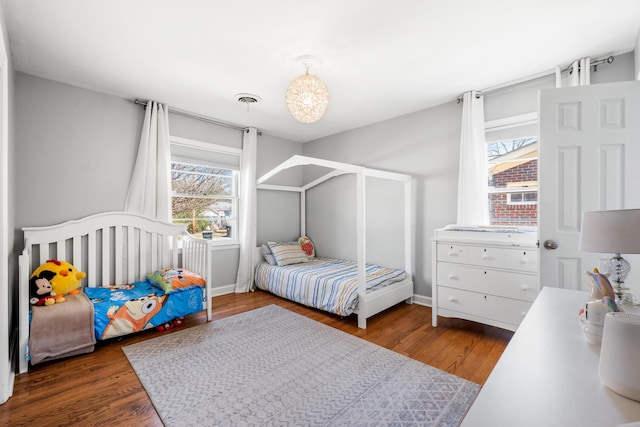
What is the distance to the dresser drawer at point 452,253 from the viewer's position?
2607 millimetres

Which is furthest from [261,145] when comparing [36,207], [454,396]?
[454,396]

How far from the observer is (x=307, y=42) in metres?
2.12

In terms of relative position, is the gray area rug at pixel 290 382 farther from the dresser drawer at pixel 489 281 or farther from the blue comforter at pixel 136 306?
the dresser drawer at pixel 489 281

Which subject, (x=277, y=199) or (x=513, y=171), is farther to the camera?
(x=277, y=199)

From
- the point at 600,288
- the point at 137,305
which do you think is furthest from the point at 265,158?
the point at 600,288

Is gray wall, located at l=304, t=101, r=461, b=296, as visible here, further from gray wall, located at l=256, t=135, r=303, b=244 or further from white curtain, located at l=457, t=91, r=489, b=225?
gray wall, located at l=256, t=135, r=303, b=244

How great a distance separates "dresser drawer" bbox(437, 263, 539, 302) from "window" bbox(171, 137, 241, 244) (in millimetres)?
2738

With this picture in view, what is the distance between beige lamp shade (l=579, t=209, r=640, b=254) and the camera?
96 cm

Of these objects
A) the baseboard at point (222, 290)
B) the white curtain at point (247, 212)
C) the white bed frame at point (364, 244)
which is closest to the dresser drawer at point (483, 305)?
the white bed frame at point (364, 244)

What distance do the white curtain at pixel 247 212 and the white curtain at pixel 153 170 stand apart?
952 mm

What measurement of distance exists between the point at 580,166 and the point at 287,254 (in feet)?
10.1

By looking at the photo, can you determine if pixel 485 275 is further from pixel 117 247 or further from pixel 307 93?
pixel 117 247

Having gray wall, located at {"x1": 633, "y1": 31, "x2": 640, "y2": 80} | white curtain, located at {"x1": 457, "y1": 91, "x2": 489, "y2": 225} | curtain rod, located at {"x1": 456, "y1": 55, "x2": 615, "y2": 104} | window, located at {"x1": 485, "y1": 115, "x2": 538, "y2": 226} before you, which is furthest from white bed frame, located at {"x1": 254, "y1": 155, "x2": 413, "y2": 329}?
gray wall, located at {"x1": 633, "y1": 31, "x2": 640, "y2": 80}

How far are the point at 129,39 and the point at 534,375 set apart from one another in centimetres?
287
